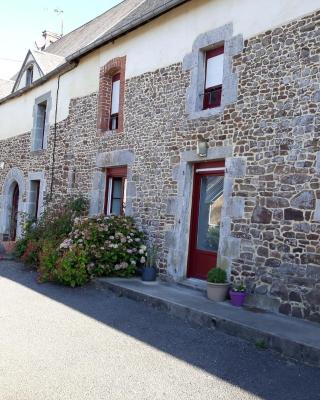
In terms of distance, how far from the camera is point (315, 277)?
221 inches

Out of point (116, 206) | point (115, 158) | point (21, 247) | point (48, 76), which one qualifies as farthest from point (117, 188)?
point (48, 76)

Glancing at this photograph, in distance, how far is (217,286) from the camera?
6508 mm

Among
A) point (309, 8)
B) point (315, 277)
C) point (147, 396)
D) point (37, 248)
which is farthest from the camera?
point (37, 248)

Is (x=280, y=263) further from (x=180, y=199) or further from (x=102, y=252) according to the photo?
(x=102, y=252)

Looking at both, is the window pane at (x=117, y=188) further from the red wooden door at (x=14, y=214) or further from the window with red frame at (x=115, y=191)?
the red wooden door at (x=14, y=214)

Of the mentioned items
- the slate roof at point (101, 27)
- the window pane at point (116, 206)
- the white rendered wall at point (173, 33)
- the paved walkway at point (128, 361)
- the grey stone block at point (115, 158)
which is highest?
the slate roof at point (101, 27)

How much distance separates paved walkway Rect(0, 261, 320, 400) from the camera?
369cm

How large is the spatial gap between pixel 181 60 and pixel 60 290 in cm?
475

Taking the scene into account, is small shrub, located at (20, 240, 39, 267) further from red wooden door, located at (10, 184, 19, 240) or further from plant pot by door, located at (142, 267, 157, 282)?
red wooden door, located at (10, 184, 19, 240)

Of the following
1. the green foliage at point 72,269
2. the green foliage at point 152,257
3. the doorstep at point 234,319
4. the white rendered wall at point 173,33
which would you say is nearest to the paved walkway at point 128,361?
the doorstep at point 234,319

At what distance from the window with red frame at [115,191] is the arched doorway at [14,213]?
19.6 feet

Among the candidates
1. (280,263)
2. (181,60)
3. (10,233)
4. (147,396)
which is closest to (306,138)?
(280,263)

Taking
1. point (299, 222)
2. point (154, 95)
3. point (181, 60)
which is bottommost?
point (299, 222)

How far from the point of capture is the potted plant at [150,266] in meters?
7.99
